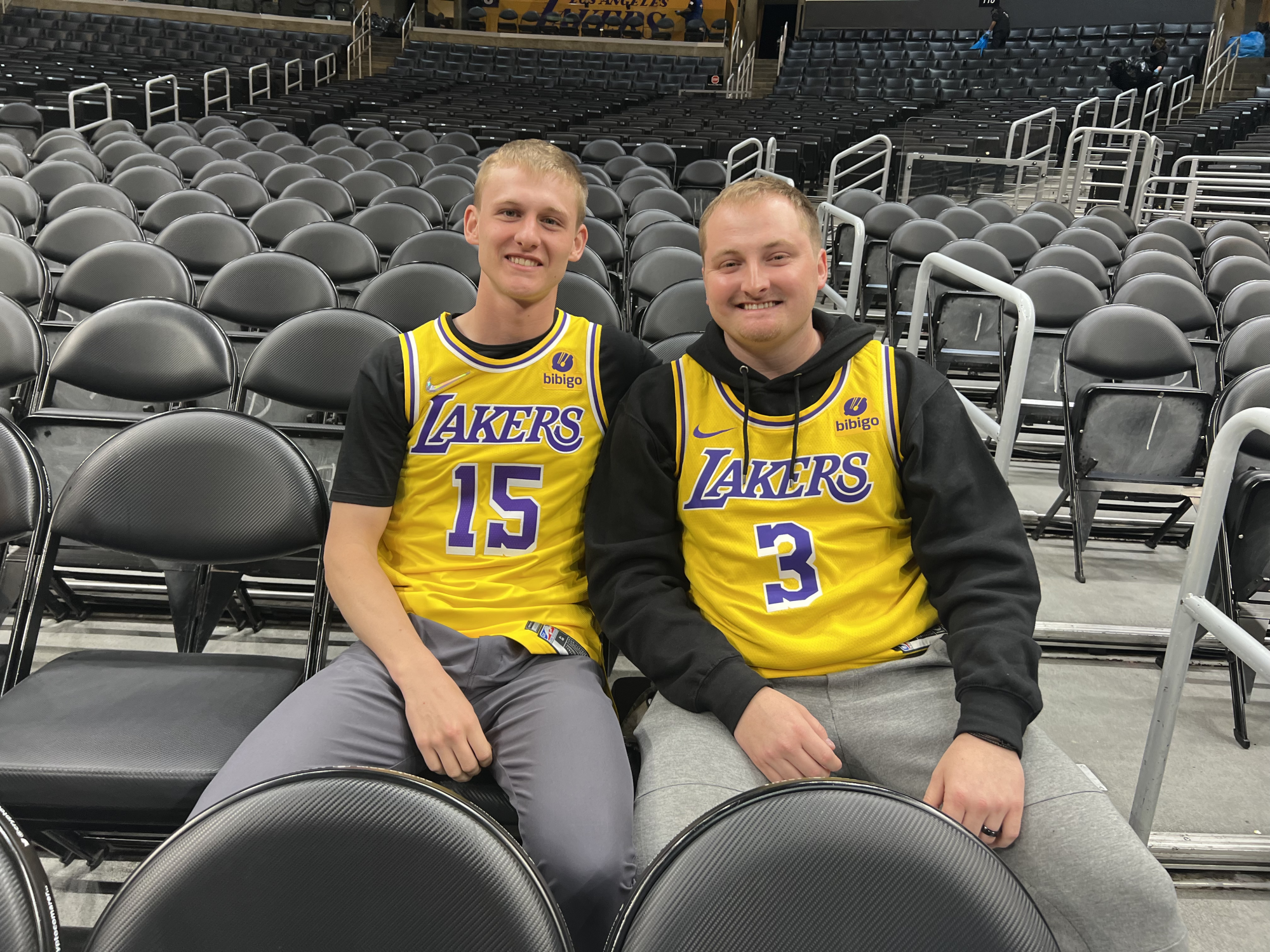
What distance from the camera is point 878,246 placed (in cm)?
535

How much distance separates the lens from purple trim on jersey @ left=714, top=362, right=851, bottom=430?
154 cm

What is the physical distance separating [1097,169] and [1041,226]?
504 cm

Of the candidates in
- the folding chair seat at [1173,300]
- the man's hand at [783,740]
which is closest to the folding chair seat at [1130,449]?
the folding chair seat at [1173,300]

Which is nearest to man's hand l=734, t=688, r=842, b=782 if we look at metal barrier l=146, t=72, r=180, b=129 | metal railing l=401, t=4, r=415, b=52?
metal barrier l=146, t=72, r=180, b=129

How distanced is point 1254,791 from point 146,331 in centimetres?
304

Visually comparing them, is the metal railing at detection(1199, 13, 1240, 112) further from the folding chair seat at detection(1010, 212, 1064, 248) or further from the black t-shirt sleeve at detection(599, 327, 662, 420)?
the black t-shirt sleeve at detection(599, 327, 662, 420)

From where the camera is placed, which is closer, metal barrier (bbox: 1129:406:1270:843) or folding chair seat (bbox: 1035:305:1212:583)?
metal barrier (bbox: 1129:406:1270:843)

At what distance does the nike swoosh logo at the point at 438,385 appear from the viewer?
5.47ft

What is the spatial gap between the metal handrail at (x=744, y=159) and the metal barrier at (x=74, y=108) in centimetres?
618

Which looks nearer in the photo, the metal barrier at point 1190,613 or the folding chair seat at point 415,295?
the metal barrier at point 1190,613

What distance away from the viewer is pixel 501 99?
48.0 ft

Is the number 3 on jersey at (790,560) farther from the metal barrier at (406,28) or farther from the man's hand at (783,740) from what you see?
the metal barrier at (406,28)

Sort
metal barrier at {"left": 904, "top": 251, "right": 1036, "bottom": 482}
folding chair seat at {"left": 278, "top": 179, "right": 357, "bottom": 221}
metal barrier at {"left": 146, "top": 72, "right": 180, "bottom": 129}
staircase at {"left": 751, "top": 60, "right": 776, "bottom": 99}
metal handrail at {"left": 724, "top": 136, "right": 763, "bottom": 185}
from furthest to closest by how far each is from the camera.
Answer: staircase at {"left": 751, "top": 60, "right": 776, "bottom": 99} → metal barrier at {"left": 146, "top": 72, "right": 180, "bottom": 129} → metal handrail at {"left": 724, "top": 136, "right": 763, "bottom": 185} → folding chair seat at {"left": 278, "top": 179, "right": 357, "bottom": 221} → metal barrier at {"left": 904, "top": 251, "right": 1036, "bottom": 482}

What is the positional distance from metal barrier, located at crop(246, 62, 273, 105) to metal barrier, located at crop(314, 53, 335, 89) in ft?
6.75
